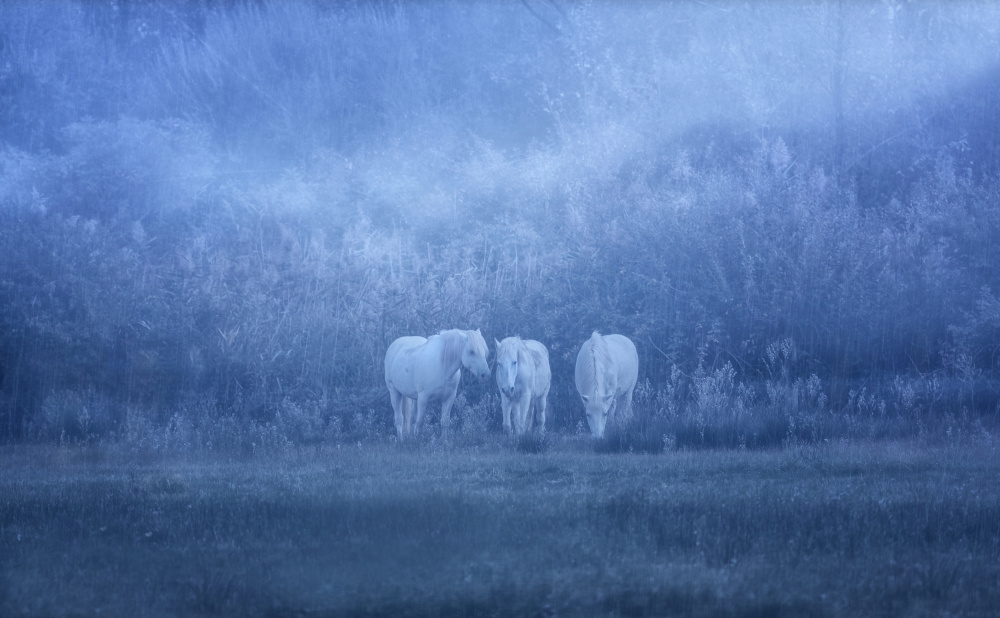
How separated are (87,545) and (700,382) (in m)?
11.5

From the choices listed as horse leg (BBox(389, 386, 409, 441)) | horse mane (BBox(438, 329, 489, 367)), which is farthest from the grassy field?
horse leg (BBox(389, 386, 409, 441))

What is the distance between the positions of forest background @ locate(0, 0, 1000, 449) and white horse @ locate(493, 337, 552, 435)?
2.42 feet

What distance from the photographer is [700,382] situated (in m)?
18.0

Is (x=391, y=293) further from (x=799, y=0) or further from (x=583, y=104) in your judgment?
(x=799, y=0)

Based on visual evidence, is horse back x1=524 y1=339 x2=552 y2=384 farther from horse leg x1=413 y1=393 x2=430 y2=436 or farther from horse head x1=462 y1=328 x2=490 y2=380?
horse leg x1=413 y1=393 x2=430 y2=436

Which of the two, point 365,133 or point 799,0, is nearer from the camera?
point 799,0

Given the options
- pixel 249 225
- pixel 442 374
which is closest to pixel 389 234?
pixel 249 225

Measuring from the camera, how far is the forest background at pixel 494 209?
2019 cm

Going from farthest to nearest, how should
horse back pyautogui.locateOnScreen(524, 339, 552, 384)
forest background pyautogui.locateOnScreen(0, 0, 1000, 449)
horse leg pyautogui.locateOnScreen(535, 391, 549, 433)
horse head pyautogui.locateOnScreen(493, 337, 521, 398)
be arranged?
forest background pyautogui.locateOnScreen(0, 0, 1000, 449) → horse leg pyautogui.locateOnScreen(535, 391, 549, 433) → horse back pyautogui.locateOnScreen(524, 339, 552, 384) → horse head pyautogui.locateOnScreen(493, 337, 521, 398)

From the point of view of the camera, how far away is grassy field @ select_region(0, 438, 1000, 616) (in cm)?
702

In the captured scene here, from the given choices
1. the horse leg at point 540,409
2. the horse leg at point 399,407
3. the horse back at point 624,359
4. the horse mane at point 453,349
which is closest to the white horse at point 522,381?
the horse leg at point 540,409

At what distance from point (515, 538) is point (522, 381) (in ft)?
26.6

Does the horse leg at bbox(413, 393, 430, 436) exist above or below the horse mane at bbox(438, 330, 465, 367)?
below

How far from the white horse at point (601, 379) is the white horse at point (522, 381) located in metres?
0.70
